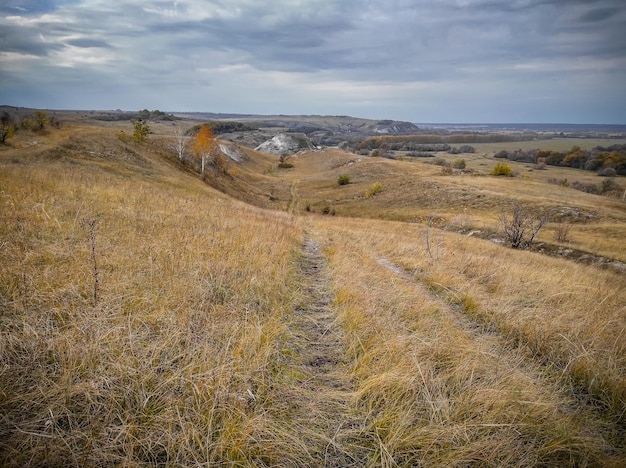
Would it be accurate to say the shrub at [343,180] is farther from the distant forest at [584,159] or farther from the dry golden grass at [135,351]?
the distant forest at [584,159]

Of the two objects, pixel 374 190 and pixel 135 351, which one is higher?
pixel 135 351

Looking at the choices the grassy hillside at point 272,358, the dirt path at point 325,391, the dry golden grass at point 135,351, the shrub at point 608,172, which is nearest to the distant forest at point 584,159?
the shrub at point 608,172

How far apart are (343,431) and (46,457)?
83.9 inches

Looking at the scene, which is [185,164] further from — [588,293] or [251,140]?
[251,140]

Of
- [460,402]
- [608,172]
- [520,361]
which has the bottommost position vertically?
[520,361]

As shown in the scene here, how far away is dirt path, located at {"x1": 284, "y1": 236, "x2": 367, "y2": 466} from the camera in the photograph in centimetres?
258

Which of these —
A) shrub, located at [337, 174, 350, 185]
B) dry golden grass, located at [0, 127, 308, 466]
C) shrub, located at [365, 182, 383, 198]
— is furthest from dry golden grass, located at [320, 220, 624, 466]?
shrub, located at [337, 174, 350, 185]

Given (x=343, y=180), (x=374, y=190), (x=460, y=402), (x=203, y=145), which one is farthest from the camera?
(x=343, y=180)

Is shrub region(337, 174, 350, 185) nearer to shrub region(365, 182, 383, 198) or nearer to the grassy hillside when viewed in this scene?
shrub region(365, 182, 383, 198)

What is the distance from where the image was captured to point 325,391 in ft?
10.3

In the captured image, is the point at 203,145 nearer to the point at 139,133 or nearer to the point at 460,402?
the point at 139,133

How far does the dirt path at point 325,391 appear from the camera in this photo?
8.45 feet

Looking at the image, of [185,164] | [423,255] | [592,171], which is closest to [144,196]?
[423,255]

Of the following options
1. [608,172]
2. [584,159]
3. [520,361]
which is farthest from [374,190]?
[584,159]
